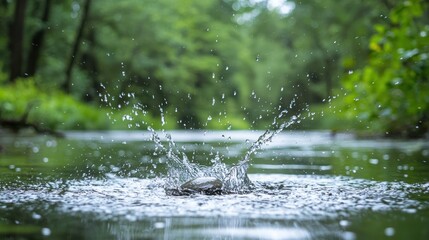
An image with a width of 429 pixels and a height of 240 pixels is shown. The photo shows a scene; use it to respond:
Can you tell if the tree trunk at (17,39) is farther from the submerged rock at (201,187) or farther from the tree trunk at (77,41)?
the submerged rock at (201,187)

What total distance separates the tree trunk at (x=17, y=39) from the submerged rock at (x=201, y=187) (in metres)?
22.8

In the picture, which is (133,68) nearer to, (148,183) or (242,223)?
(148,183)

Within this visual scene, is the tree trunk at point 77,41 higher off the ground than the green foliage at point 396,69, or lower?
higher

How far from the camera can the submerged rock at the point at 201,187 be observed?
524cm

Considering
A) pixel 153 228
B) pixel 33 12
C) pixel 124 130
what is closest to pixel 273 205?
pixel 153 228

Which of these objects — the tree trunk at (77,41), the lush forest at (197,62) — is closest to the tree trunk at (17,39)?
the lush forest at (197,62)

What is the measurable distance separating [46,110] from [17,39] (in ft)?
17.6

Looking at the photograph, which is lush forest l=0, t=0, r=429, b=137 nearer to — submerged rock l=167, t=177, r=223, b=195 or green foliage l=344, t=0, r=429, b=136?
green foliage l=344, t=0, r=429, b=136

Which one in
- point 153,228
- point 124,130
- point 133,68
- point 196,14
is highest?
point 196,14

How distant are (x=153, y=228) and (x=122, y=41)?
36935 millimetres

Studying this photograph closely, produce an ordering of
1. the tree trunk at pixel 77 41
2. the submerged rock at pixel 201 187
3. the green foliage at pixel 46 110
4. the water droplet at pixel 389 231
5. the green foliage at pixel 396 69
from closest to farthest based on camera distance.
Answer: the water droplet at pixel 389 231 → the submerged rock at pixel 201 187 → the green foliage at pixel 396 69 → the green foliage at pixel 46 110 → the tree trunk at pixel 77 41

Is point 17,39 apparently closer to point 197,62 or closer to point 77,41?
point 77,41

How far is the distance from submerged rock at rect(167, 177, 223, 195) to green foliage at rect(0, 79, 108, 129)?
1497cm

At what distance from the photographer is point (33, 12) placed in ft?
115
